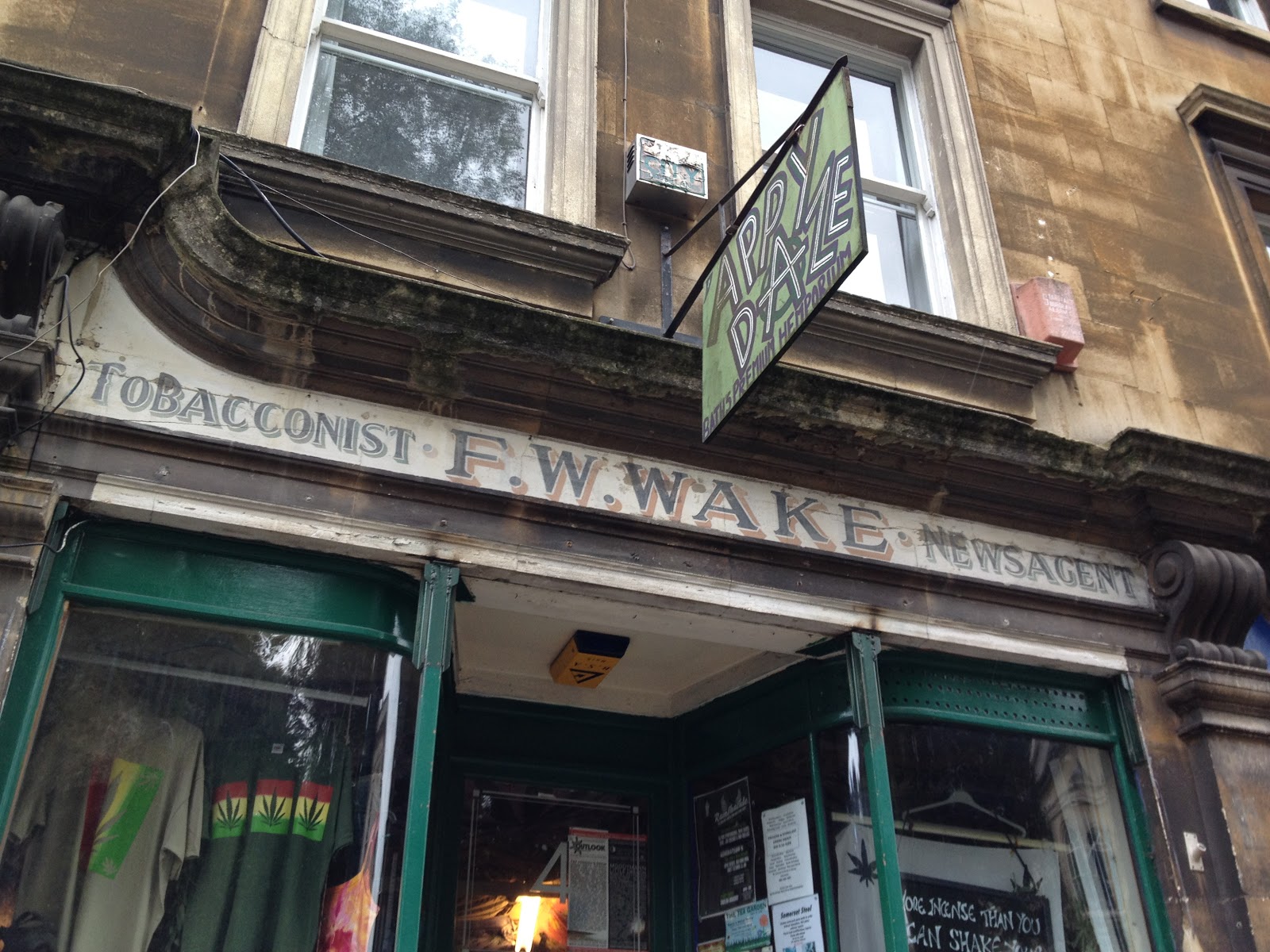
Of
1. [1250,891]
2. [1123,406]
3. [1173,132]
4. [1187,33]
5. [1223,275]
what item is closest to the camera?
[1250,891]

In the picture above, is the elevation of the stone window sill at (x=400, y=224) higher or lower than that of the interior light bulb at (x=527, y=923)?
higher

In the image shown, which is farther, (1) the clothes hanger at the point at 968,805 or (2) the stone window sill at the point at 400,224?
(1) the clothes hanger at the point at 968,805

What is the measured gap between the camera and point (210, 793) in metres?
4.23

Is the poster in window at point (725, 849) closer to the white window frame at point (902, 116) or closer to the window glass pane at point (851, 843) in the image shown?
the window glass pane at point (851, 843)

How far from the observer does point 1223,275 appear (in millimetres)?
7574

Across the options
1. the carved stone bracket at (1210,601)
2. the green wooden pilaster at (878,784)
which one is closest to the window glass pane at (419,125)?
the green wooden pilaster at (878,784)

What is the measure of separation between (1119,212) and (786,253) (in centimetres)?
410

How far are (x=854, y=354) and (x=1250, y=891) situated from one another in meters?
3.17

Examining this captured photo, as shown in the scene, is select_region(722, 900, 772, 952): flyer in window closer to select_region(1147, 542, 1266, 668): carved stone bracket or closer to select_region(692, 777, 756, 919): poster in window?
select_region(692, 777, 756, 919): poster in window

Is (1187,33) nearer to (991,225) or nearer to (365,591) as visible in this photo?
(991,225)

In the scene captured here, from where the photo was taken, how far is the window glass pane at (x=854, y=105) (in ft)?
23.8

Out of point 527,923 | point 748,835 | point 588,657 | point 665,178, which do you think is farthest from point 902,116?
point 527,923

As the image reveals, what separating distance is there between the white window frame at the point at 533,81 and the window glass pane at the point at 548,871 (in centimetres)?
308

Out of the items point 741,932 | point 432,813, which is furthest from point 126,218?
point 741,932
